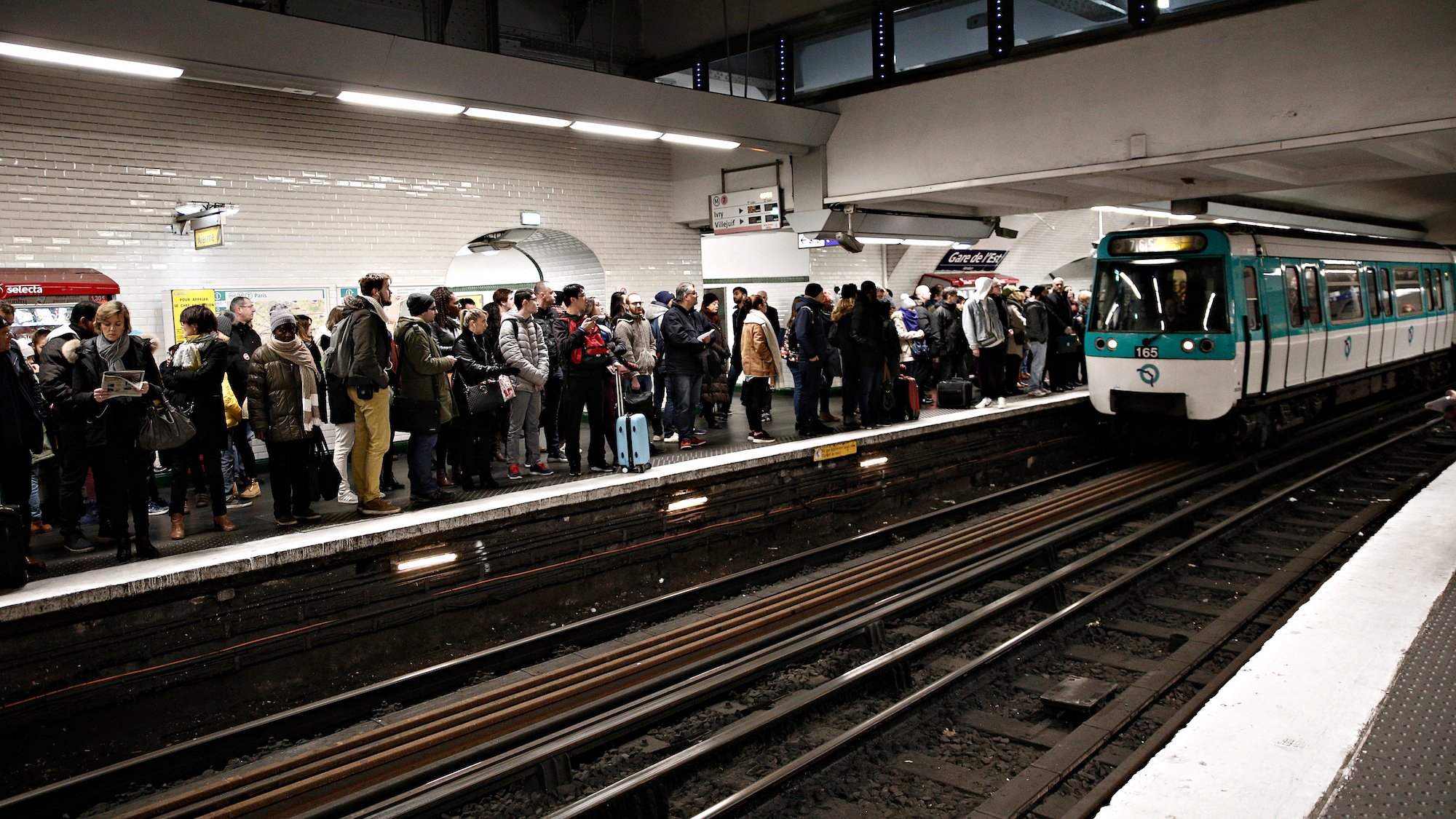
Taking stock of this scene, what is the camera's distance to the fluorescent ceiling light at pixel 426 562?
23.9 ft

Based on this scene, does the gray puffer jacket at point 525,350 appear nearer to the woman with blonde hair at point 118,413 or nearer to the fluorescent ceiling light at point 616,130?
the fluorescent ceiling light at point 616,130

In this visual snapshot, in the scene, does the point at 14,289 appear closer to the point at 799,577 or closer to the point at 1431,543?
the point at 799,577

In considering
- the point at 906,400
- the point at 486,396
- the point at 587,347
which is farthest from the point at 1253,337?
the point at 486,396

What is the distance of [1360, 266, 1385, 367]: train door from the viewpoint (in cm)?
1402

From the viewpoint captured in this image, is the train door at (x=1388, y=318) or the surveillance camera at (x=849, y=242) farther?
the train door at (x=1388, y=318)

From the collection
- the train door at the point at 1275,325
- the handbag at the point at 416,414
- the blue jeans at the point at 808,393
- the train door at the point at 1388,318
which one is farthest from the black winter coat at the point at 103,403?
the train door at the point at 1388,318

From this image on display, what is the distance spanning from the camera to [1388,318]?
584 inches

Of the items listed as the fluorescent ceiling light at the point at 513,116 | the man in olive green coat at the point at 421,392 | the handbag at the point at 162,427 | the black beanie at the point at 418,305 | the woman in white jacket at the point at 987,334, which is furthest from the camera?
the woman in white jacket at the point at 987,334

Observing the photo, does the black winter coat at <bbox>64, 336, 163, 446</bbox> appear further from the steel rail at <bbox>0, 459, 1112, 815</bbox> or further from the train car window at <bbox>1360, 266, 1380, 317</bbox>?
the train car window at <bbox>1360, 266, 1380, 317</bbox>

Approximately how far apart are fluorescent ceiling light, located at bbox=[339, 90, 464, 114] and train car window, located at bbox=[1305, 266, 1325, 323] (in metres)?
10.4

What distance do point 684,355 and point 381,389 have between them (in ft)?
12.6

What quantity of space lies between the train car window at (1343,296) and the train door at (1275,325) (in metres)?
1.65

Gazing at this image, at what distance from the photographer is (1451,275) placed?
18.2 metres

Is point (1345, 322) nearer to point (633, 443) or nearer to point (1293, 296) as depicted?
point (1293, 296)
